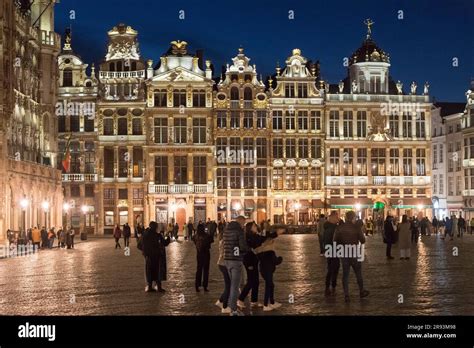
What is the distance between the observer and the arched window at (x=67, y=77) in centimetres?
7050

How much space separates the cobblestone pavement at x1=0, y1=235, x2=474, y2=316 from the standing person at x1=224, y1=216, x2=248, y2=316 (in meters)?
0.67

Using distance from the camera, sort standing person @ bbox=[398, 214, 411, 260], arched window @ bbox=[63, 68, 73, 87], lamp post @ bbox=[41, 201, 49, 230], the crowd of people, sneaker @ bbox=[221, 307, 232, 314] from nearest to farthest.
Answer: sneaker @ bbox=[221, 307, 232, 314] < standing person @ bbox=[398, 214, 411, 260] < the crowd of people < lamp post @ bbox=[41, 201, 49, 230] < arched window @ bbox=[63, 68, 73, 87]

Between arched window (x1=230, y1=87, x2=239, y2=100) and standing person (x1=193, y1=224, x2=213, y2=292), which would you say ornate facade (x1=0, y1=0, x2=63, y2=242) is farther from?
standing person (x1=193, y1=224, x2=213, y2=292)

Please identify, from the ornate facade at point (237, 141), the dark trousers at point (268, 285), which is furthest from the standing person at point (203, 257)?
the ornate facade at point (237, 141)

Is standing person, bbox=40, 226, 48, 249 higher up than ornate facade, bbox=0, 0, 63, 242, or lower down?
lower down

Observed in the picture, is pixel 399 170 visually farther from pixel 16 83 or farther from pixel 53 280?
pixel 53 280

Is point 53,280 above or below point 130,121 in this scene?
below

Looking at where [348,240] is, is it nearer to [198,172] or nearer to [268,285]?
[268,285]

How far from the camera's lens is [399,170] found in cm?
7488

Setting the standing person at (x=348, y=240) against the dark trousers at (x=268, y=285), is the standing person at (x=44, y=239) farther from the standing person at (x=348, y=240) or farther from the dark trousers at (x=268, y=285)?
the dark trousers at (x=268, y=285)

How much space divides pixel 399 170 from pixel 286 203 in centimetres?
1031

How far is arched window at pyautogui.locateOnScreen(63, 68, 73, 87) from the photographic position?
7050 centimetres

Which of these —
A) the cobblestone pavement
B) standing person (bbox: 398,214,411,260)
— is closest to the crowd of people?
the cobblestone pavement
